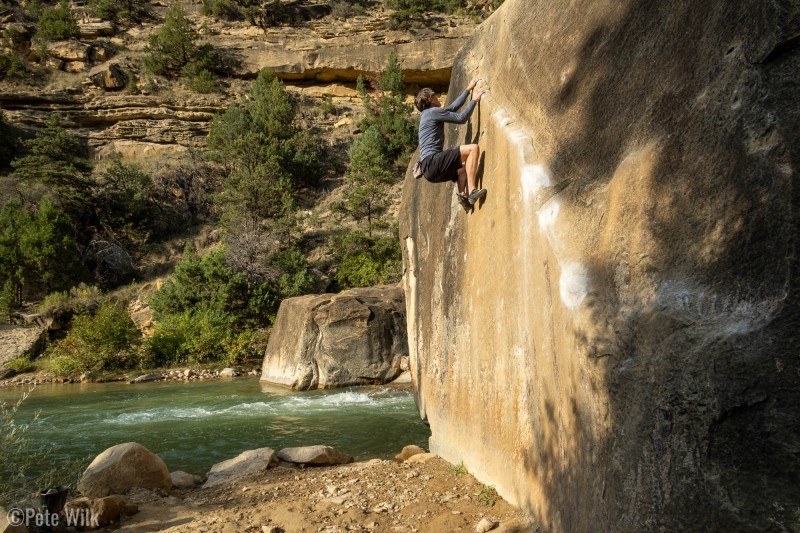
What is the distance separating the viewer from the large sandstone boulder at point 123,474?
233 inches

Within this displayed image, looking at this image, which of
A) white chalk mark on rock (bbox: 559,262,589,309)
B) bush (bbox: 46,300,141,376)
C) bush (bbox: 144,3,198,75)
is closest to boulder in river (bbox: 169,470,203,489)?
white chalk mark on rock (bbox: 559,262,589,309)

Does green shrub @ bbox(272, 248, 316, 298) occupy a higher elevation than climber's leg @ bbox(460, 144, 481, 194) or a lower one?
lower

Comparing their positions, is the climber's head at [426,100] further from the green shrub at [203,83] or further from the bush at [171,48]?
the bush at [171,48]

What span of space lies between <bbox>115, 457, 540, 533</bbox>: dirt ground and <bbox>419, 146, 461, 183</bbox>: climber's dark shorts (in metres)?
2.82

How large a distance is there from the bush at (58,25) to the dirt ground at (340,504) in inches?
1895

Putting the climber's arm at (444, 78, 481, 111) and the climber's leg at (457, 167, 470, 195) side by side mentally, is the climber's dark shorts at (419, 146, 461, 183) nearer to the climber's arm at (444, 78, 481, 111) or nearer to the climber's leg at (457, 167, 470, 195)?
the climber's leg at (457, 167, 470, 195)

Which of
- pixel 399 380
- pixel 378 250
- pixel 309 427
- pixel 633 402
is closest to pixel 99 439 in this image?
pixel 309 427

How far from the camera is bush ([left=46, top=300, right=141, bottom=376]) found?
67.4 ft

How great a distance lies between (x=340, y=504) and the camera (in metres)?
4.94

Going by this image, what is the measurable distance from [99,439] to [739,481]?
999cm

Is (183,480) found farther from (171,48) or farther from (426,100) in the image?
(171,48)

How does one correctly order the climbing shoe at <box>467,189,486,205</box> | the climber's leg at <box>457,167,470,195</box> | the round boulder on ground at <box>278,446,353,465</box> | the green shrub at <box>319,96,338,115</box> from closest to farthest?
the climbing shoe at <box>467,189,486,205</box> → the climber's leg at <box>457,167,470,195</box> → the round boulder on ground at <box>278,446,353,465</box> → the green shrub at <box>319,96,338,115</box>

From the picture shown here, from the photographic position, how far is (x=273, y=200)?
1186 inches

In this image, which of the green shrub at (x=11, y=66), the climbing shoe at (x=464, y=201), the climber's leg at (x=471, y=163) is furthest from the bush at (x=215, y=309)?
the green shrub at (x=11, y=66)
